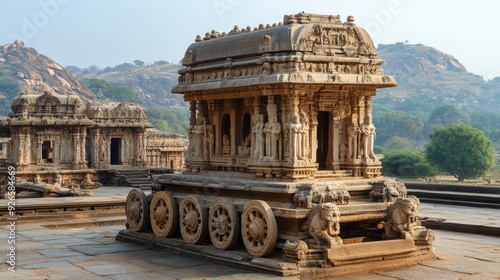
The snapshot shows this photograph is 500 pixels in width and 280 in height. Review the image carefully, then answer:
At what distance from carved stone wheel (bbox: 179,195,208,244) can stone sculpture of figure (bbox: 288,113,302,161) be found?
183cm

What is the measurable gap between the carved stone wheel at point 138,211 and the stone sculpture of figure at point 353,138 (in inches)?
156

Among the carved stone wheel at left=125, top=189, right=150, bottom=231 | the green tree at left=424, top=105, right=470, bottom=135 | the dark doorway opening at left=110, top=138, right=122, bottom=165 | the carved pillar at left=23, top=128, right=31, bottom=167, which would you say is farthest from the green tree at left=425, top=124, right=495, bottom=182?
the green tree at left=424, top=105, right=470, bottom=135

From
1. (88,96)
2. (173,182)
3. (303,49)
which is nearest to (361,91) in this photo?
(303,49)

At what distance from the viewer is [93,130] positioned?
31.5 meters

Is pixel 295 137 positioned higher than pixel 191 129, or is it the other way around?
pixel 191 129

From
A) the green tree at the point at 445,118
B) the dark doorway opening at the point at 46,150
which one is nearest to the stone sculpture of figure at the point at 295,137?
the dark doorway opening at the point at 46,150

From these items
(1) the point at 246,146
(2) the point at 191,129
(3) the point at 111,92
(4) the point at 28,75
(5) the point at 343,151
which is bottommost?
(5) the point at 343,151

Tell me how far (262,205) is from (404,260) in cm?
227

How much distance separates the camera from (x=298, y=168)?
1142cm

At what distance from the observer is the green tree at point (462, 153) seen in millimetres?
59250

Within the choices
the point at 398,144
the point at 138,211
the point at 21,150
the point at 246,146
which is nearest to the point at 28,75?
the point at 398,144

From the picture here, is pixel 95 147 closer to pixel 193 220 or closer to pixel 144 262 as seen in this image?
pixel 193 220

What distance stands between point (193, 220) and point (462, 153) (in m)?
50.8

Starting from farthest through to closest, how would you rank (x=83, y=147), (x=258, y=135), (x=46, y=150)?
(x=46, y=150), (x=83, y=147), (x=258, y=135)
